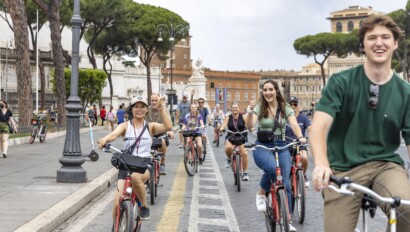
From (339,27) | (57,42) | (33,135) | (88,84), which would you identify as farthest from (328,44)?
(339,27)

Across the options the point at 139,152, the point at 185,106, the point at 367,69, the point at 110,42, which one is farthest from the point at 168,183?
the point at 110,42

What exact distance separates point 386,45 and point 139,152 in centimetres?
363

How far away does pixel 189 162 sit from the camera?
1421 centimetres

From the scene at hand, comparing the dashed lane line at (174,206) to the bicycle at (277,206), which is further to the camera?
the dashed lane line at (174,206)

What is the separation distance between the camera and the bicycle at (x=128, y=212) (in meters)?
6.05

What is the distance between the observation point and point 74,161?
467 inches

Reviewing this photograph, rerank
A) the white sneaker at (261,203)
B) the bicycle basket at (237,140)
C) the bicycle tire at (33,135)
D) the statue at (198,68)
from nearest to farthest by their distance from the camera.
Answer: the white sneaker at (261,203) → the bicycle basket at (237,140) → the bicycle tire at (33,135) → the statue at (198,68)

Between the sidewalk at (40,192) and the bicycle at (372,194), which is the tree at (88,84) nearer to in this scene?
the sidewalk at (40,192)

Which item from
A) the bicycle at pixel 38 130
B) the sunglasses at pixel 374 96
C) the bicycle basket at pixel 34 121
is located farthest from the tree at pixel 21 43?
the sunglasses at pixel 374 96

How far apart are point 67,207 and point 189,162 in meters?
5.58

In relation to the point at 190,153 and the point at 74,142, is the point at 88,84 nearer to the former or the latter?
the point at 190,153

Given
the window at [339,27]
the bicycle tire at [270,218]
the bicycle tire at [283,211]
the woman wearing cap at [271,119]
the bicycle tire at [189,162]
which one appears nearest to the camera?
the bicycle tire at [283,211]

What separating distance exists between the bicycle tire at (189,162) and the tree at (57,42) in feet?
51.6

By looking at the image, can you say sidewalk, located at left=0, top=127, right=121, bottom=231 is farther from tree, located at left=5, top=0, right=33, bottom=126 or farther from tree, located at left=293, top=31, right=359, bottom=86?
tree, located at left=293, top=31, right=359, bottom=86
